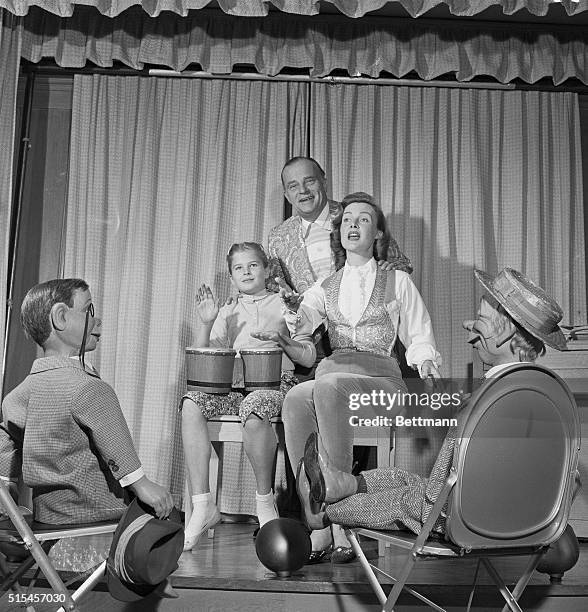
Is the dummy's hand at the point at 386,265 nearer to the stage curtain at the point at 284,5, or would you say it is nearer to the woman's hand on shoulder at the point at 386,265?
the woman's hand on shoulder at the point at 386,265

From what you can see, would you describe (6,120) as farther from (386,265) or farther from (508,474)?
(508,474)

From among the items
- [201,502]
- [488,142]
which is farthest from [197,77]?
[201,502]

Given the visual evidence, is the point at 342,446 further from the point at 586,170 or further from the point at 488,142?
the point at 586,170

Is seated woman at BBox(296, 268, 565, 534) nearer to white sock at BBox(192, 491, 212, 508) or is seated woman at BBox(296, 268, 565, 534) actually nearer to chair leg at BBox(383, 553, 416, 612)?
chair leg at BBox(383, 553, 416, 612)

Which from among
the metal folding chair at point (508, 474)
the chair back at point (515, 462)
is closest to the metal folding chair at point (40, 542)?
the metal folding chair at point (508, 474)

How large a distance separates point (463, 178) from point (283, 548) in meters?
2.68

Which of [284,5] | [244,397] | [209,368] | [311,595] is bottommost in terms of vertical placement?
[311,595]

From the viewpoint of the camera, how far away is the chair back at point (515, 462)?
2.08 m

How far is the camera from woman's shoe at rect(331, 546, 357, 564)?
3131 millimetres

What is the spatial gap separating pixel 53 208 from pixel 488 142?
2535mm

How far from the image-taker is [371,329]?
12.4ft

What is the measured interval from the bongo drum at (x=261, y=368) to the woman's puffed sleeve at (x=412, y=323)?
581 millimetres

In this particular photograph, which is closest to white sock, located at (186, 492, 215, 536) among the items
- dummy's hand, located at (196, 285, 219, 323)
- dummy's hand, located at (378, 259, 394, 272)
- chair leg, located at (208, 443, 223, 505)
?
chair leg, located at (208, 443, 223, 505)

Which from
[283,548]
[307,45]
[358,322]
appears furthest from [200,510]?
[307,45]
